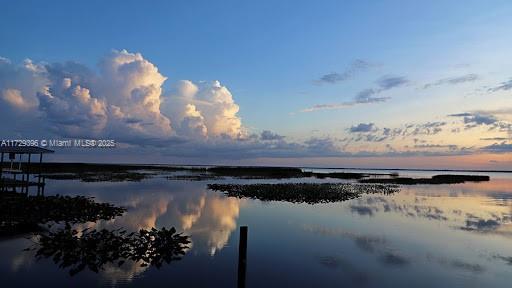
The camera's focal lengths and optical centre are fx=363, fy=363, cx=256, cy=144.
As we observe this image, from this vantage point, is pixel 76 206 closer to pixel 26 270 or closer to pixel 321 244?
pixel 26 270

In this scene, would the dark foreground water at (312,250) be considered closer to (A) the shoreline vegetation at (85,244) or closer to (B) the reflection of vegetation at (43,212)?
(A) the shoreline vegetation at (85,244)

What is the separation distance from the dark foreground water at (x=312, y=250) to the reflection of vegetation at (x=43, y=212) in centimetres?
181

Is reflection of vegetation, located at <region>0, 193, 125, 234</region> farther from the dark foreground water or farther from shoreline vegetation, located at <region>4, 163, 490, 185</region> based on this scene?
shoreline vegetation, located at <region>4, 163, 490, 185</region>

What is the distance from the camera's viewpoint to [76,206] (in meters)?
27.7

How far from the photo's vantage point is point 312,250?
1984 cm

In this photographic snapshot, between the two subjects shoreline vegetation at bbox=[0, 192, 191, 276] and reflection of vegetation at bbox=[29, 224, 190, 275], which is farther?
shoreline vegetation at bbox=[0, 192, 191, 276]

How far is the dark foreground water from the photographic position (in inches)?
565

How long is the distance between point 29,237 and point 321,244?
15973 millimetres

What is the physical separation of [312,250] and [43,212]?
18.4 metres

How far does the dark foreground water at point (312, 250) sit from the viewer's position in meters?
14.4

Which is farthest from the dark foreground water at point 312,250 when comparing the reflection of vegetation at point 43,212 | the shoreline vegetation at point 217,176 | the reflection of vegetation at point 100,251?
the shoreline vegetation at point 217,176

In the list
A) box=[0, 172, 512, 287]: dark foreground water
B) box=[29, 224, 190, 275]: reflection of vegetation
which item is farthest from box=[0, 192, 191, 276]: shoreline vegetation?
box=[0, 172, 512, 287]: dark foreground water

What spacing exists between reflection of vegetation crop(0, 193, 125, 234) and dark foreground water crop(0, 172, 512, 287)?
71.3 inches

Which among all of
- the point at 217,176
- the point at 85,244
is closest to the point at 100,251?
the point at 85,244
